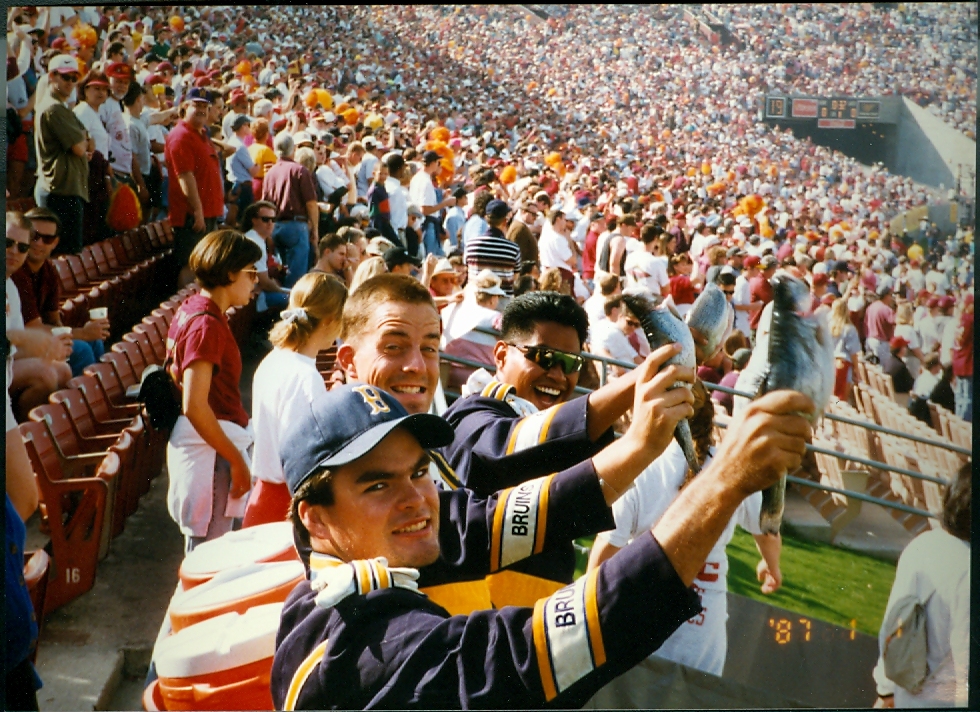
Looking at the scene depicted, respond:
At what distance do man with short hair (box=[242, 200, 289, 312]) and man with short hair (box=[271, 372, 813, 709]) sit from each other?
3.50 ft

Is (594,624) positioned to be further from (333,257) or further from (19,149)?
(19,149)

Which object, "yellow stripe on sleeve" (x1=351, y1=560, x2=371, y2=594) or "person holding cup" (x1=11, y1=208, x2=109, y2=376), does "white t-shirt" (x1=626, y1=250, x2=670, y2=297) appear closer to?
"yellow stripe on sleeve" (x1=351, y1=560, x2=371, y2=594)

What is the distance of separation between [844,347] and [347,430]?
159cm

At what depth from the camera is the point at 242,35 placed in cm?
301

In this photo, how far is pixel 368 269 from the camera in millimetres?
2912

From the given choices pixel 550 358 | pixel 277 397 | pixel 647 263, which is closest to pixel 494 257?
pixel 647 263

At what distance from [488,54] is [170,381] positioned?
1.39 m

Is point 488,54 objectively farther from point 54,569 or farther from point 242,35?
point 54,569

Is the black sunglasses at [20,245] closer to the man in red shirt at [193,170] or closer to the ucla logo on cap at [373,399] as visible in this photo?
the man in red shirt at [193,170]

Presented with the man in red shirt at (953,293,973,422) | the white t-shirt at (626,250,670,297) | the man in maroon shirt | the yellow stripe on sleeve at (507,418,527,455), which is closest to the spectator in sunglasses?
the yellow stripe on sleeve at (507,418,527,455)

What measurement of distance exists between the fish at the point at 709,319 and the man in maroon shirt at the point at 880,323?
625mm

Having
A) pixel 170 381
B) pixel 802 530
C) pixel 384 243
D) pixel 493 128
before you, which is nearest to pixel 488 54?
pixel 493 128

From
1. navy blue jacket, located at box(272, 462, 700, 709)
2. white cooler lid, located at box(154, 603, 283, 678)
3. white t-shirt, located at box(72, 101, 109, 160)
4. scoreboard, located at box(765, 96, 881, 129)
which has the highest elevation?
scoreboard, located at box(765, 96, 881, 129)

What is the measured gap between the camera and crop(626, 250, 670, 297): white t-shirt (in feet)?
9.34
